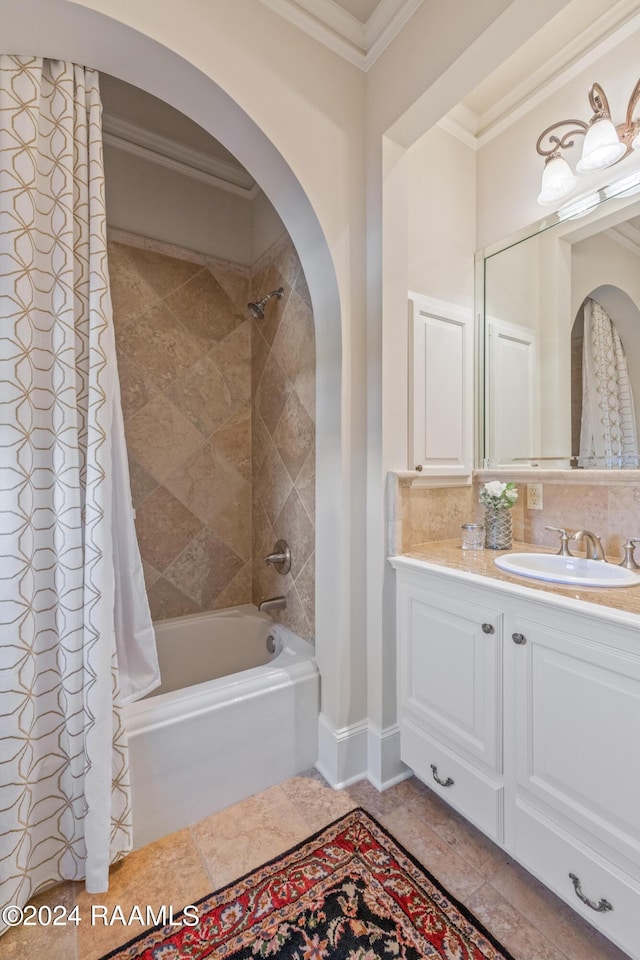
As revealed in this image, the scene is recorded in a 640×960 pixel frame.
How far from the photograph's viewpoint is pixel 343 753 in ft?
4.93

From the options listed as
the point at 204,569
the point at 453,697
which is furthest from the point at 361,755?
the point at 204,569

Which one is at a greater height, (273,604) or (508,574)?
(508,574)

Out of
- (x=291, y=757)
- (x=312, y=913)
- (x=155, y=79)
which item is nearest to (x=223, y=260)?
(x=155, y=79)

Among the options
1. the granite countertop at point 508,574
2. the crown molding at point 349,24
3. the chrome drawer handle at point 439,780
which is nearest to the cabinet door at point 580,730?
the granite countertop at point 508,574

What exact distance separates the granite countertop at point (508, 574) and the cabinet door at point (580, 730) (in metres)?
0.10

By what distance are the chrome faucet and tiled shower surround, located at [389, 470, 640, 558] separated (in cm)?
8

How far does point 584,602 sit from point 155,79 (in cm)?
186

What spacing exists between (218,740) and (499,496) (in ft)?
4.45

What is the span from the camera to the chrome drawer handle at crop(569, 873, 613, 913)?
0.92 meters

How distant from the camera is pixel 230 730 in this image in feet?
4.59

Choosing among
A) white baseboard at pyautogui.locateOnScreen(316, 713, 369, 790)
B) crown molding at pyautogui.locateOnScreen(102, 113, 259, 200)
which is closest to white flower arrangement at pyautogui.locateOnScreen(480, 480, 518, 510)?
white baseboard at pyautogui.locateOnScreen(316, 713, 369, 790)

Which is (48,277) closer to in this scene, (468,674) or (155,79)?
(155,79)

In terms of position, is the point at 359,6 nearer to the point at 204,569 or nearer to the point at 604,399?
the point at 604,399

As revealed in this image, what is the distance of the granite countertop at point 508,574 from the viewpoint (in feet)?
3.25
